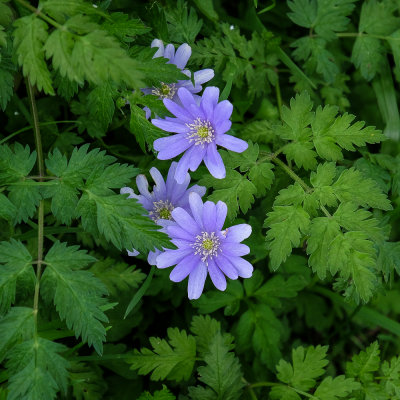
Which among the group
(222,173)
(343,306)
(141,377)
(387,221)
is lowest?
(141,377)

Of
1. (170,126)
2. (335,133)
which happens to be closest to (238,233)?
(170,126)

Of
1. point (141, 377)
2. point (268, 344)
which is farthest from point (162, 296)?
point (268, 344)

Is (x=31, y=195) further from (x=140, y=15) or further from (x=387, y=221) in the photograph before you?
(x=387, y=221)

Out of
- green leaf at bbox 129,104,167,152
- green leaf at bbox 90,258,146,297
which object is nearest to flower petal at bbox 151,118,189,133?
green leaf at bbox 129,104,167,152

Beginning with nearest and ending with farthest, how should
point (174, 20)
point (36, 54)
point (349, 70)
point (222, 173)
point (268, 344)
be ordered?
point (36, 54) → point (222, 173) → point (174, 20) → point (268, 344) → point (349, 70)

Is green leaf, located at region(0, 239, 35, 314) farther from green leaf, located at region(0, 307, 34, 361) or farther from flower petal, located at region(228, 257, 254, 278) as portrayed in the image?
flower petal, located at region(228, 257, 254, 278)

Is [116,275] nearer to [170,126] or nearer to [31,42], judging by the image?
[170,126]
